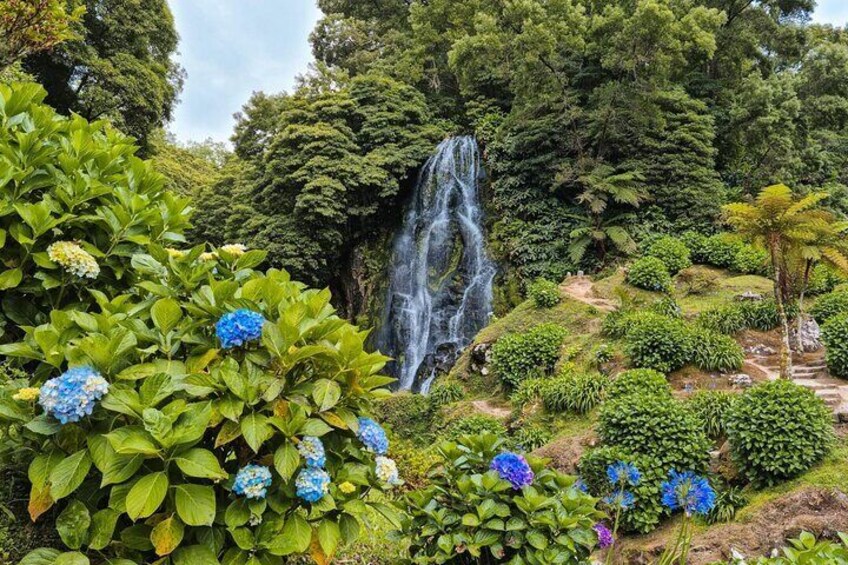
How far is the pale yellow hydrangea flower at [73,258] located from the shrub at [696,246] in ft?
35.1

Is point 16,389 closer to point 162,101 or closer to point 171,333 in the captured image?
point 171,333

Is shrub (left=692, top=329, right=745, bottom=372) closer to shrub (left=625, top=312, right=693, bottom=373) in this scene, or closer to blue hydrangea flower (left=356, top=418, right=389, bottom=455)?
shrub (left=625, top=312, right=693, bottom=373)

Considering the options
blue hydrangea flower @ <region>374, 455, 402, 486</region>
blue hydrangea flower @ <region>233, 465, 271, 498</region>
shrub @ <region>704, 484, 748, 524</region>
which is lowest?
shrub @ <region>704, 484, 748, 524</region>

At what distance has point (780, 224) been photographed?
5.79 m

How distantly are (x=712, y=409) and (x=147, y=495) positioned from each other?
17.5ft

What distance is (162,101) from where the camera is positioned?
15914 mm

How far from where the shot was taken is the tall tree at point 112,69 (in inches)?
546

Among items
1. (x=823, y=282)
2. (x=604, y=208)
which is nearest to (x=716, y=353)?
(x=823, y=282)

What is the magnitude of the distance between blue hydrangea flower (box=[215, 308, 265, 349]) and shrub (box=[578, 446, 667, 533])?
3610mm

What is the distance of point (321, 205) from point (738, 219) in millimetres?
10997

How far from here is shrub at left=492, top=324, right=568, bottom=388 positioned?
7973 millimetres

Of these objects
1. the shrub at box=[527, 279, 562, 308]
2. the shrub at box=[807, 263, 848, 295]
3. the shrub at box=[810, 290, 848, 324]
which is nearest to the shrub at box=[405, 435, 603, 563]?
the shrub at box=[810, 290, 848, 324]

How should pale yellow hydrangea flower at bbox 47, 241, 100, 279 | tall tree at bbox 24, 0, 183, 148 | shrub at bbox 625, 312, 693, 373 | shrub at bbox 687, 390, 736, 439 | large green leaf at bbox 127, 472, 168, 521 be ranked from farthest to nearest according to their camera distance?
tall tree at bbox 24, 0, 183, 148 → shrub at bbox 625, 312, 693, 373 → shrub at bbox 687, 390, 736, 439 → pale yellow hydrangea flower at bbox 47, 241, 100, 279 → large green leaf at bbox 127, 472, 168, 521

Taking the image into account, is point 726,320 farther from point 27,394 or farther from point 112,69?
point 112,69
